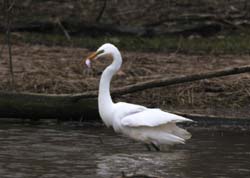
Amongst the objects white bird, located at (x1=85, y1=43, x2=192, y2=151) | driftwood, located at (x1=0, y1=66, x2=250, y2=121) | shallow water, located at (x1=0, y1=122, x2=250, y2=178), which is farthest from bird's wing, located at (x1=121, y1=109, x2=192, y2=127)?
driftwood, located at (x1=0, y1=66, x2=250, y2=121)

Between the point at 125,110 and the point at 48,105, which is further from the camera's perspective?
the point at 48,105

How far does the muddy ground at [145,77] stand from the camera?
13539 mm

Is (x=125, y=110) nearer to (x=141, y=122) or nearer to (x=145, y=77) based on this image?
(x=141, y=122)

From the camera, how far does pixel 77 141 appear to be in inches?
456

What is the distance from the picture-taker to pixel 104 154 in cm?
1070

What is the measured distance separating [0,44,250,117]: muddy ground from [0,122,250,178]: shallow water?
4.17 feet

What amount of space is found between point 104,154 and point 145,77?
158 inches

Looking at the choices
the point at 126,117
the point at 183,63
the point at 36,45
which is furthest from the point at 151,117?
the point at 36,45

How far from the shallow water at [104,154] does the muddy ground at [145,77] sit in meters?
1.27

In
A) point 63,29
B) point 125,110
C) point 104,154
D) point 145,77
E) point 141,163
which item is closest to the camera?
point 141,163

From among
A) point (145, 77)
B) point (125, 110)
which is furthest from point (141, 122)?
point (145, 77)

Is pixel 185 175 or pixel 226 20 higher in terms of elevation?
pixel 226 20

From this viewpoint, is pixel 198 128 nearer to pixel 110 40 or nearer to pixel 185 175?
pixel 185 175

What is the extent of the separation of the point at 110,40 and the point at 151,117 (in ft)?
22.6
